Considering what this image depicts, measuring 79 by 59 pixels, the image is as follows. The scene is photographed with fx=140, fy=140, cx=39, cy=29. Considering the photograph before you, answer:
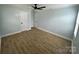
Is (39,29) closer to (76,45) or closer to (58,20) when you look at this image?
(58,20)

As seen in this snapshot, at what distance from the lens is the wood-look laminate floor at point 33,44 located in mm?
1347

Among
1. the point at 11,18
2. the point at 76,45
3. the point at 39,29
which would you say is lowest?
the point at 76,45

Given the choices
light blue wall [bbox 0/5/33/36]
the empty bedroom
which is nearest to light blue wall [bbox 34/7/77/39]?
the empty bedroom

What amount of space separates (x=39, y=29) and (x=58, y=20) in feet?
0.66

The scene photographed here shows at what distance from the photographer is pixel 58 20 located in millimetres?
1347

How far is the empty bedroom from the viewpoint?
1.34 meters

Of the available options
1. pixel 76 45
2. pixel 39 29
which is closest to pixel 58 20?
pixel 39 29

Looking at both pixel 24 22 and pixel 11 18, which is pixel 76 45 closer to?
pixel 24 22

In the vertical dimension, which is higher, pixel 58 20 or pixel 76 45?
pixel 58 20

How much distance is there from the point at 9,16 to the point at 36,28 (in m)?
0.28
